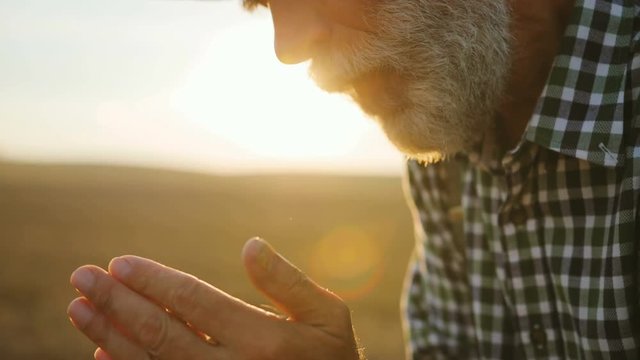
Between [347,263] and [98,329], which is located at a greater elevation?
[98,329]

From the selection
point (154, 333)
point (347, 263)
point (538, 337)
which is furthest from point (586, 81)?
point (347, 263)

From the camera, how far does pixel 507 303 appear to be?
282 cm

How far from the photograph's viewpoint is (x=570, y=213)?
2.46 metres

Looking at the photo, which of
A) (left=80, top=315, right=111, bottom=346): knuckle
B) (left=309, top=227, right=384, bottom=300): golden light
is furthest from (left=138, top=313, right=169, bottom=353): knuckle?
(left=309, top=227, right=384, bottom=300): golden light

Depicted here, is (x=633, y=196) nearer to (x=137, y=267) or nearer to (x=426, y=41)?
(x=426, y=41)

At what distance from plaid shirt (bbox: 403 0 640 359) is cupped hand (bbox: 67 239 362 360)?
39.6 inches

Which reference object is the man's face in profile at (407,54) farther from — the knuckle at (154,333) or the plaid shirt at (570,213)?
the knuckle at (154,333)

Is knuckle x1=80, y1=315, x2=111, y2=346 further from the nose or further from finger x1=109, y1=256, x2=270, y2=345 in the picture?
the nose

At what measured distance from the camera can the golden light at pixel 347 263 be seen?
396 inches

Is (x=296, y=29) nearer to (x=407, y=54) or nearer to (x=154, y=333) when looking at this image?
(x=407, y=54)

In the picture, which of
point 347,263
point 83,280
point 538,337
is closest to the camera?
point 83,280

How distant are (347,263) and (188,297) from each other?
10.2 m

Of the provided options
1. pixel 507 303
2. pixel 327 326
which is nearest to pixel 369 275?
pixel 507 303

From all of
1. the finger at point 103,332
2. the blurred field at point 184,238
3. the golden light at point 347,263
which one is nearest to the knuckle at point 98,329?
the finger at point 103,332
